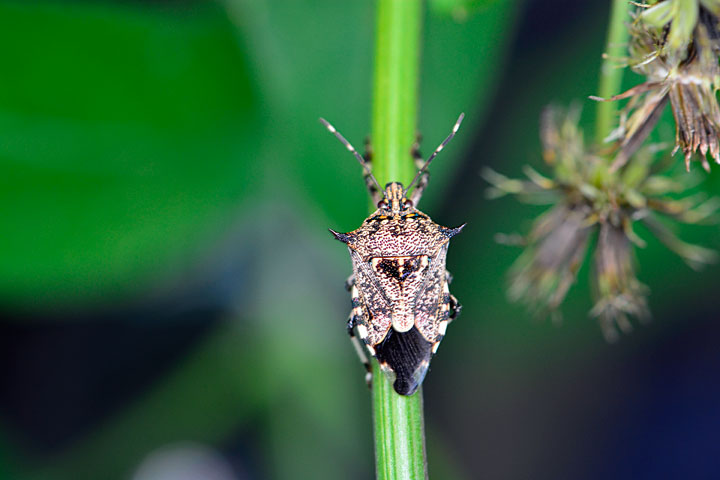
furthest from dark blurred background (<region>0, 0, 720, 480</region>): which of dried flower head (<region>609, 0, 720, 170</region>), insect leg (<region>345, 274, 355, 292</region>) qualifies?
dried flower head (<region>609, 0, 720, 170</region>)

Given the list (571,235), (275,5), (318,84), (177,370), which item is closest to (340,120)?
(318,84)

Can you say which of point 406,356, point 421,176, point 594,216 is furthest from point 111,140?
point 594,216

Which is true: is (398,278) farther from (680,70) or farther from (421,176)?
(680,70)

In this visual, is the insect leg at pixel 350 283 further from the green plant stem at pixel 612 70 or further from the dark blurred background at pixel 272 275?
the green plant stem at pixel 612 70

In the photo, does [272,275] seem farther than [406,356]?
Yes

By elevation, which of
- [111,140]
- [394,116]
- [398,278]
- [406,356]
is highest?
[111,140]

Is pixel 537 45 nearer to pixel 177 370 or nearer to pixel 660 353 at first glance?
pixel 660 353

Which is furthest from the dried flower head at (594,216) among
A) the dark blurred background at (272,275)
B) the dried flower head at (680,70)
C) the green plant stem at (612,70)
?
the dark blurred background at (272,275)
